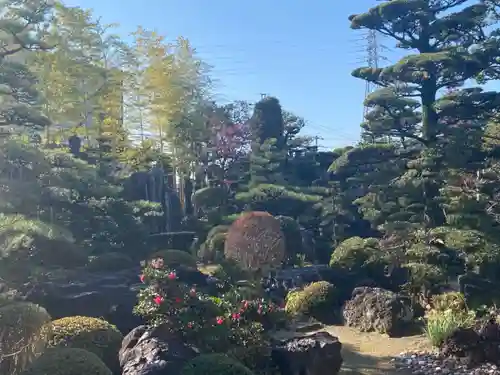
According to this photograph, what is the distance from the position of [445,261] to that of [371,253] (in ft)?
8.88

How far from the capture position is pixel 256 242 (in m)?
13.1

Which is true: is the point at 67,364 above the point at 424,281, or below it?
above

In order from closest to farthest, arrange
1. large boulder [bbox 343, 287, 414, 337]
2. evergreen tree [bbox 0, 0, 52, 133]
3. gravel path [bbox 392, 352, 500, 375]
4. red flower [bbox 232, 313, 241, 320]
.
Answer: red flower [bbox 232, 313, 241, 320]
gravel path [bbox 392, 352, 500, 375]
evergreen tree [bbox 0, 0, 52, 133]
large boulder [bbox 343, 287, 414, 337]

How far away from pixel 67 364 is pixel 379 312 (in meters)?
6.51

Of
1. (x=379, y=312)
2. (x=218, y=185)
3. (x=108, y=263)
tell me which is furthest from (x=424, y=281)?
(x=218, y=185)

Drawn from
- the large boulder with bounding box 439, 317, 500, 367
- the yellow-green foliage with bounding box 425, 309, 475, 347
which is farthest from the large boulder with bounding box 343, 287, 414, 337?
the large boulder with bounding box 439, 317, 500, 367

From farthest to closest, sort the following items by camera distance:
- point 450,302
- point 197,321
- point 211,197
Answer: point 211,197
point 450,302
point 197,321

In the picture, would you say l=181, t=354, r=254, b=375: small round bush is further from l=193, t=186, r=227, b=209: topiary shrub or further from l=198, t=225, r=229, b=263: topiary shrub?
l=193, t=186, r=227, b=209: topiary shrub

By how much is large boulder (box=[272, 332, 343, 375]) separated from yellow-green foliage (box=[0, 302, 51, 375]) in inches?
111

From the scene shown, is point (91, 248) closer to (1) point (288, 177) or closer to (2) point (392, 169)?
(2) point (392, 169)

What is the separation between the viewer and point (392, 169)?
1377 cm

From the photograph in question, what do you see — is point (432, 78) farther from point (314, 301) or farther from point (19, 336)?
point (19, 336)

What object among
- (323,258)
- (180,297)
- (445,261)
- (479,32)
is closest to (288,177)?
(323,258)

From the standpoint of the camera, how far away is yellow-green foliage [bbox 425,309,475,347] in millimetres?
7969
